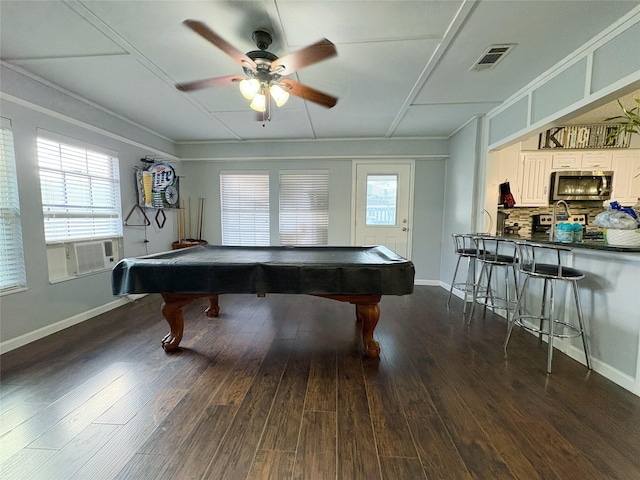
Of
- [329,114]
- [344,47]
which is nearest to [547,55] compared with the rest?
[344,47]

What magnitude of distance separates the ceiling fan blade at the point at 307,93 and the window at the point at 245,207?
268cm

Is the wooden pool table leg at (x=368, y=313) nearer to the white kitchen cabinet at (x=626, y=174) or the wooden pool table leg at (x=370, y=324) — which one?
the wooden pool table leg at (x=370, y=324)

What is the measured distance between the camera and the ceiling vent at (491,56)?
6.72 ft

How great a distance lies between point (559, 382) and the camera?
1843mm

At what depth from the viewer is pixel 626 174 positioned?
384cm

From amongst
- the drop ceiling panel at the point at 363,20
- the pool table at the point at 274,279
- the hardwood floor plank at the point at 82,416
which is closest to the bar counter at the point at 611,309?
the pool table at the point at 274,279

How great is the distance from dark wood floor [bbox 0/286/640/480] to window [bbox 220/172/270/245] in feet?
8.28

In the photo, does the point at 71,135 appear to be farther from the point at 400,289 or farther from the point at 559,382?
the point at 559,382

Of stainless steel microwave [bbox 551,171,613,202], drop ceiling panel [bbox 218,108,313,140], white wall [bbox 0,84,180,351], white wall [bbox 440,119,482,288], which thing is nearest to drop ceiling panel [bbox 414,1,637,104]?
white wall [bbox 440,119,482,288]

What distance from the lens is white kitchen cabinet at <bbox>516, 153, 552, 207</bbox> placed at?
3.85 meters

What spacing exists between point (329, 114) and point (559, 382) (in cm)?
354

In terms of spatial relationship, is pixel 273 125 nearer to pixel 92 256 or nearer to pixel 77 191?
pixel 77 191

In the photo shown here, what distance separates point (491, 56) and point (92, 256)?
15.2ft

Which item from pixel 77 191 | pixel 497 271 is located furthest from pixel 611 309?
pixel 77 191
